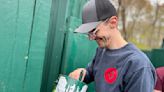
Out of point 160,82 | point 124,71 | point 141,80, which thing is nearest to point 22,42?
point 124,71

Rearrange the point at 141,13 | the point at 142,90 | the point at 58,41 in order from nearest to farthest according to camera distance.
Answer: the point at 142,90 → the point at 58,41 → the point at 141,13

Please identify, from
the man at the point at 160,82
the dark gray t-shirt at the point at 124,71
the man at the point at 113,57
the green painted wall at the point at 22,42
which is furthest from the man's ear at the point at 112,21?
the man at the point at 160,82

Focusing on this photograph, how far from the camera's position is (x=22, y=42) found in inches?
85.6

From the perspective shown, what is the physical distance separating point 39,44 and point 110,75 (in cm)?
53

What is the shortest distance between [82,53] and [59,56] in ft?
0.71

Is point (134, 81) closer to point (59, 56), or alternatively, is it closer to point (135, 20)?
point (59, 56)

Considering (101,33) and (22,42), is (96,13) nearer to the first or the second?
(101,33)

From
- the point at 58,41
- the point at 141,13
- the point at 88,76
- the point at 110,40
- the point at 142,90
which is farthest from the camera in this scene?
the point at 141,13

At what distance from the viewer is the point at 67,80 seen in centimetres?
218

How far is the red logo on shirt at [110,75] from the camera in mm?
2057

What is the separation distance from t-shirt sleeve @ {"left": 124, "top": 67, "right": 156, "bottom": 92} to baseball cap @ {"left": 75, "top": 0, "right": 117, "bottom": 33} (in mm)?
349

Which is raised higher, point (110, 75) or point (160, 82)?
point (110, 75)

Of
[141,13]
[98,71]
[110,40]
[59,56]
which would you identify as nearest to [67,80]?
[98,71]

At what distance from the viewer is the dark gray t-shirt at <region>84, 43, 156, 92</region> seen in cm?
193
